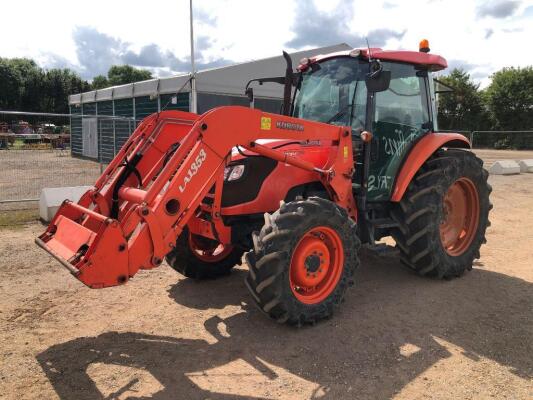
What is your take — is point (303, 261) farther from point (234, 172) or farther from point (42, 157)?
point (42, 157)

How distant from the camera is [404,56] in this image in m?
5.02

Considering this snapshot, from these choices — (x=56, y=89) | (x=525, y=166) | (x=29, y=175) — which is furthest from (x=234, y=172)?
(x=56, y=89)

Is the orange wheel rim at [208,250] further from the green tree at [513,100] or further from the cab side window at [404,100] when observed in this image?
the green tree at [513,100]

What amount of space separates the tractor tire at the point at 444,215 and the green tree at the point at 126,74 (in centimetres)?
7082

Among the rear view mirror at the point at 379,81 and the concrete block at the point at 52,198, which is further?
the concrete block at the point at 52,198

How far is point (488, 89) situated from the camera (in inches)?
1447

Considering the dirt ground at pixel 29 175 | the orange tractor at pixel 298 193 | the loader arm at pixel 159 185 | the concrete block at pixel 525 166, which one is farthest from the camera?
the concrete block at pixel 525 166

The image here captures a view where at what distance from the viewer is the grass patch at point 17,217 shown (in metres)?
7.91

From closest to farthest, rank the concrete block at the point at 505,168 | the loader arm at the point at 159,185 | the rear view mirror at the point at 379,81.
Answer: the loader arm at the point at 159,185 → the rear view mirror at the point at 379,81 → the concrete block at the point at 505,168

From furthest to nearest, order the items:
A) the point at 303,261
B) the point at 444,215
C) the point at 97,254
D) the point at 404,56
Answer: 1. the point at 444,215
2. the point at 404,56
3. the point at 303,261
4. the point at 97,254

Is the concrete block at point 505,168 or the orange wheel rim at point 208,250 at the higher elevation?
the concrete block at point 505,168

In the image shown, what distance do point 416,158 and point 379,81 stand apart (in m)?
1.14

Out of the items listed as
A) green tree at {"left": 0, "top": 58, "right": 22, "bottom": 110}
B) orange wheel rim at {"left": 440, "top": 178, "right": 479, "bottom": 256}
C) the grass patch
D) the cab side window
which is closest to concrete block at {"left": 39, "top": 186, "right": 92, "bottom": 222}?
the grass patch

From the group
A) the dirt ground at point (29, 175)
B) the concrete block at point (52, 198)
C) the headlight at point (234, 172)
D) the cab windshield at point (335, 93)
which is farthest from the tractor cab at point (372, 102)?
the dirt ground at point (29, 175)
